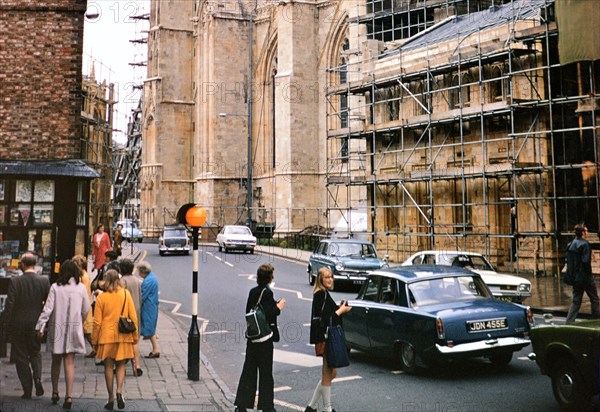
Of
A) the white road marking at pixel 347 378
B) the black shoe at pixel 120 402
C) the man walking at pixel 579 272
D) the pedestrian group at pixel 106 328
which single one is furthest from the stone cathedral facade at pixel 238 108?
the black shoe at pixel 120 402

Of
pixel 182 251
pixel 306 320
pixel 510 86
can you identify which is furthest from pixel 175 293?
pixel 182 251

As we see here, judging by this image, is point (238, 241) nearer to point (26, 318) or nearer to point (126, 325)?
point (26, 318)

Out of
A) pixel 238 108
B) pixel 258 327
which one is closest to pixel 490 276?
pixel 258 327

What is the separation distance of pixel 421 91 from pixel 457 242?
6329mm

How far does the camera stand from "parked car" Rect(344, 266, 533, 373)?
8.06 m

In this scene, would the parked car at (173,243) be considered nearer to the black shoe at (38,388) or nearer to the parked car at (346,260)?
the parked car at (346,260)

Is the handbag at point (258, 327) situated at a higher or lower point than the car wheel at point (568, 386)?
higher

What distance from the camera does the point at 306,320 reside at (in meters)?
13.2

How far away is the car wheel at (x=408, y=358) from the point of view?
335 inches

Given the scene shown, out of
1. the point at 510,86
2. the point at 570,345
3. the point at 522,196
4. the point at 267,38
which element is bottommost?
the point at 570,345

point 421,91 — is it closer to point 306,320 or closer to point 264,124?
point 306,320

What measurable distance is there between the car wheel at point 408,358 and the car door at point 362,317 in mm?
670

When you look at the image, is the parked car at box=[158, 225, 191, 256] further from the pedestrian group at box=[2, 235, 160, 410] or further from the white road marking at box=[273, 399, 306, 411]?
the white road marking at box=[273, 399, 306, 411]

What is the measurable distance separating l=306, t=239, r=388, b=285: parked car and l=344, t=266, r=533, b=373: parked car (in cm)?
804
